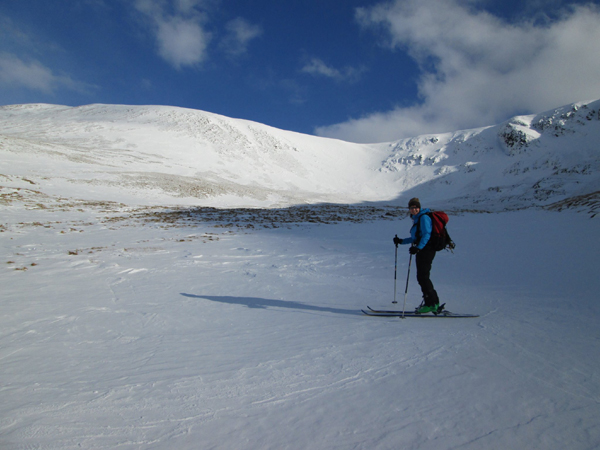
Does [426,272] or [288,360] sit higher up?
[426,272]

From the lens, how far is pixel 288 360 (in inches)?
142

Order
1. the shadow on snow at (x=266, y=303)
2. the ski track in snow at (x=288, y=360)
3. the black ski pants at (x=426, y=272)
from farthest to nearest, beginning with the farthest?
the shadow on snow at (x=266, y=303)
the black ski pants at (x=426, y=272)
the ski track in snow at (x=288, y=360)

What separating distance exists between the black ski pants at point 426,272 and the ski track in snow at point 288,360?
1.53 feet

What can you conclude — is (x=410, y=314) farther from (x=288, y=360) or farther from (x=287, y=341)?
(x=288, y=360)

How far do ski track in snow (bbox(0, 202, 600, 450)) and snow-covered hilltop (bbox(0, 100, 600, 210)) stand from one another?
25291mm

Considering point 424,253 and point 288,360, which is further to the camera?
point 424,253

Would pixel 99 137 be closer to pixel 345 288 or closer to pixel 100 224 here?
pixel 100 224

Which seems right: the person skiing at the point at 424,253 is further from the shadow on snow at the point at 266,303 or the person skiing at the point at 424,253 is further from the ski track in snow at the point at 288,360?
the shadow on snow at the point at 266,303

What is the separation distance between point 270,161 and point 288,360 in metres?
66.1

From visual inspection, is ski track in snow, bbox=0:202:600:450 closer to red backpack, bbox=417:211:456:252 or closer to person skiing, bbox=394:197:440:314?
person skiing, bbox=394:197:440:314

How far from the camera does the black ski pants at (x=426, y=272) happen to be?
508 centimetres

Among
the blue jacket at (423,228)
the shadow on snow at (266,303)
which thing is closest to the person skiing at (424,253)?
the blue jacket at (423,228)

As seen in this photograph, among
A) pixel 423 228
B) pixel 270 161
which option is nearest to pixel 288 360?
pixel 423 228

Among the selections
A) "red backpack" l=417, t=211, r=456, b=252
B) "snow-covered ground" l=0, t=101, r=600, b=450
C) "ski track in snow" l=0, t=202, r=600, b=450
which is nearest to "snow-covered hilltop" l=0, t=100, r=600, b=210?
"snow-covered ground" l=0, t=101, r=600, b=450
